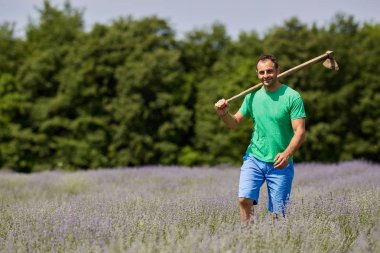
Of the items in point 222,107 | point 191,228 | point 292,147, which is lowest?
point 191,228

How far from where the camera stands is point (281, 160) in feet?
13.4

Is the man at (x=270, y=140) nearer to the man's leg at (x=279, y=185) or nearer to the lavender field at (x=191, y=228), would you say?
the man's leg at (x=279, y=185)

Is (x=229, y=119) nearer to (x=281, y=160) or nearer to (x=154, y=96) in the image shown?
(x=281, y=160)

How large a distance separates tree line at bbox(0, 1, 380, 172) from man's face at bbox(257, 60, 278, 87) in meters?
15.2

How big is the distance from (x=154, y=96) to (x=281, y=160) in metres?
18.9

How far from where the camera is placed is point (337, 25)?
2375cm

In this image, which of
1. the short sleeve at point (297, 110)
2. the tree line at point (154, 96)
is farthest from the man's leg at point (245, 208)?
the tree line at point (154, 96)

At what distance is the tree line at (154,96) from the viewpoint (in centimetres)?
2094

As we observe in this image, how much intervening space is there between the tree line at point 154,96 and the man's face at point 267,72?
50.0 ft

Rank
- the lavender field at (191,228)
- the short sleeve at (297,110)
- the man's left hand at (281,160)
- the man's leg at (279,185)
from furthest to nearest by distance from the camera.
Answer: the man's leg at (279,185)
the short sleeve at (297,110)
the man's left hand at (281,160)
the lavender field at (191,228)

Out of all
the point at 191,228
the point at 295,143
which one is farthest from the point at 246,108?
the point at 191,228

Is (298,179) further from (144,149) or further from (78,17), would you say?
(78,17)

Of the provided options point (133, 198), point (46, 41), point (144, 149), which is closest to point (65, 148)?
point (144, 149)

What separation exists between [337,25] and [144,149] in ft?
36.7
